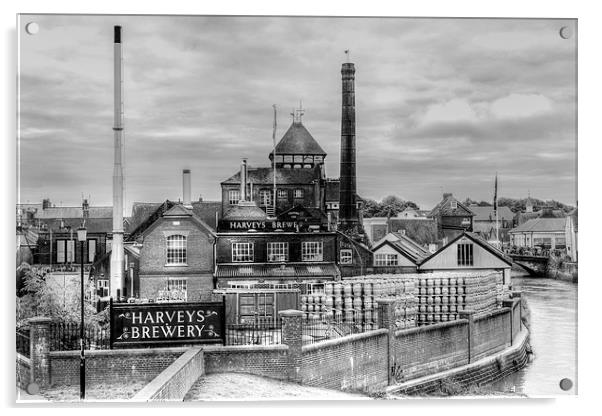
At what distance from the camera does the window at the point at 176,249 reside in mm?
14586

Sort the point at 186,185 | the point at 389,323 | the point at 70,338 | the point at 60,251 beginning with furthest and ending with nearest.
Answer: the point at 389,323, the point at 186,185, the point at 60,251, the point at 70,338

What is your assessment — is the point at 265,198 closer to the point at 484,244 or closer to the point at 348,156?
the point at 348,156

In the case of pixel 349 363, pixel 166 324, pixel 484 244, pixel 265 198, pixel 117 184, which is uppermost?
pixel 117 184

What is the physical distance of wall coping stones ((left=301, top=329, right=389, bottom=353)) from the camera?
43.8 feet

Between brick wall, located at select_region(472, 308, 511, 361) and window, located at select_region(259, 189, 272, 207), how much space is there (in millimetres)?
4563

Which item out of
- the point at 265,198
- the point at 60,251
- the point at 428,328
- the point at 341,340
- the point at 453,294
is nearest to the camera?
the point at 60,251

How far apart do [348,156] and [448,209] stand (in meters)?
1.67

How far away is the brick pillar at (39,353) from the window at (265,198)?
141 inches

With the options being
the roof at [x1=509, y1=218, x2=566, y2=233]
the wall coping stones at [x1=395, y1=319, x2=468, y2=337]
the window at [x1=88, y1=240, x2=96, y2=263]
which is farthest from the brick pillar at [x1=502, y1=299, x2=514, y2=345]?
A: the window at [x1=88, y1=240, x2=96, y2=263]

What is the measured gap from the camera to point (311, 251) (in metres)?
14.5

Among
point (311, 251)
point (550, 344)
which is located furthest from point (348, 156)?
point (550, 344)

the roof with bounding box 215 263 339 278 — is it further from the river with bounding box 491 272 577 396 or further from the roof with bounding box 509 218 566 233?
the river with bounding box 491 272 577 396
